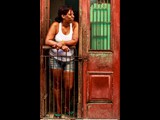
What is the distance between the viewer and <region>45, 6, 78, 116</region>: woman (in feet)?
24.3

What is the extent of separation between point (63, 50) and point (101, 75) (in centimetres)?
82

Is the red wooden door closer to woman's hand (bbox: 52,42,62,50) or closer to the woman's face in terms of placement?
the woman's face

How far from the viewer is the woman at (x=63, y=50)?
24.3 feet

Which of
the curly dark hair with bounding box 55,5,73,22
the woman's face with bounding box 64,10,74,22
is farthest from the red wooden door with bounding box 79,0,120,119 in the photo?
the curly dark hair with bounding box 55,5,73,22

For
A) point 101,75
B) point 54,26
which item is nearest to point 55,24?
point 54,26

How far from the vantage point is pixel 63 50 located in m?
7.38

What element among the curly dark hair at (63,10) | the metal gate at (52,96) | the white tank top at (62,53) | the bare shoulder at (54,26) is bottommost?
the metal gate at (52,96)

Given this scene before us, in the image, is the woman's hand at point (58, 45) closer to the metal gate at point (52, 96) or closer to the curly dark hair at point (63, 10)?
the metal gate at point (52, 96)

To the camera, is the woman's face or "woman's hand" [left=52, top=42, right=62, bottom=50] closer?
"woman's hand" [left=52, top=42, right=62, bottom=50]

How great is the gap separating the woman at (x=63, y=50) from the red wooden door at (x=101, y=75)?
189mm

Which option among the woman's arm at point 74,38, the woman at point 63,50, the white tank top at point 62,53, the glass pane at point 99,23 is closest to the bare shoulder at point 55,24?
the woman at point 63,50

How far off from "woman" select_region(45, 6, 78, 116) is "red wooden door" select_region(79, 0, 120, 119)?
0.62 ft

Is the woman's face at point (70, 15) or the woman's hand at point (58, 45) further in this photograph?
the woman's face at point (70, 15)

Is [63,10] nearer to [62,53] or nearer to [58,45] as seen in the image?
[58,45]
